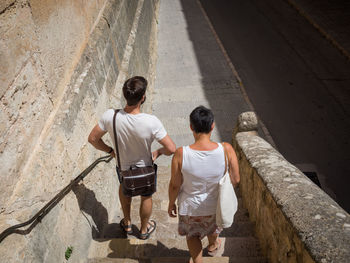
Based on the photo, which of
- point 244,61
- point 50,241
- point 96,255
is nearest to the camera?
point 50,241

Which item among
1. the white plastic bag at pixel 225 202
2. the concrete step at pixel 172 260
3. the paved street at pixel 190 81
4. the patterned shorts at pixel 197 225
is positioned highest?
the white plastic bag at pixel 225 202

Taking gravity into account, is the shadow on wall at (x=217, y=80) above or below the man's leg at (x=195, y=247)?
below

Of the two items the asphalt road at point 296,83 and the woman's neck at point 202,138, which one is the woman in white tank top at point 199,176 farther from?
the asphalt road at point 296,83

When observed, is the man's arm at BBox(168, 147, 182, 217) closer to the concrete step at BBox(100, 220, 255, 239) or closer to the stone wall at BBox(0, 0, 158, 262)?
the stone wall at BBox(0, 0, 158, 262)

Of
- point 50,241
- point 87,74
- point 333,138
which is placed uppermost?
point 87,74

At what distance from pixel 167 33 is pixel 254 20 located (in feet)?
12.5

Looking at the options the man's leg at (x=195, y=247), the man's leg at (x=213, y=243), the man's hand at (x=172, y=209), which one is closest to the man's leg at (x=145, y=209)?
the man's hand at (x=172, y=209)

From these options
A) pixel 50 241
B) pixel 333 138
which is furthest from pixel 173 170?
pixel 333 138

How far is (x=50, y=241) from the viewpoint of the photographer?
2311 millimetres

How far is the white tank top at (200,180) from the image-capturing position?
2.27m

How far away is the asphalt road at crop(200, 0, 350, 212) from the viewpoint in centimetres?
670

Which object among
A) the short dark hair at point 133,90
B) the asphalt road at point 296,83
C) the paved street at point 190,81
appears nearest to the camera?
the short dark hair at point 133,90

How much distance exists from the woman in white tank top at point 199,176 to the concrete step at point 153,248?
1.97ft

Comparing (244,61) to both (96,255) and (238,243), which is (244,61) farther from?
(96,255)
